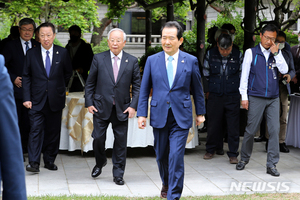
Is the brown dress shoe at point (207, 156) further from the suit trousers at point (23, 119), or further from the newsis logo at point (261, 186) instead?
A: the suit trousers at point (23, 119)

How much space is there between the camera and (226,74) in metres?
6.72

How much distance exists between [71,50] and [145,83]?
4.31m

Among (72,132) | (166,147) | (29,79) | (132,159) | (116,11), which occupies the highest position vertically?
(116,11)

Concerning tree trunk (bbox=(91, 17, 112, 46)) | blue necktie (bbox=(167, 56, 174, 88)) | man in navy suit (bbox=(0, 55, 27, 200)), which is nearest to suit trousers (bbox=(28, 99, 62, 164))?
blue necktie (bbox=(167, 56, 174, 88))

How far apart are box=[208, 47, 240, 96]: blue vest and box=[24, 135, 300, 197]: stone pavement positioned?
1225mm

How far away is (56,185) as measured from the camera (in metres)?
5.43

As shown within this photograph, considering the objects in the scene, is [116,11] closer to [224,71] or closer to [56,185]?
[224,71]

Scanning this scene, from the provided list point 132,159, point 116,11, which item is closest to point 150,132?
point 132,159

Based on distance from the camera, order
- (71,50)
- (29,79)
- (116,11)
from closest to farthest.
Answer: (29,79), (71,50), (116,11)

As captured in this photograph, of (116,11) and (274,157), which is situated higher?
(116,11)

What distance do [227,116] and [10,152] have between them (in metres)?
5.56

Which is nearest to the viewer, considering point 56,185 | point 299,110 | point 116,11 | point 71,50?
point 56,185

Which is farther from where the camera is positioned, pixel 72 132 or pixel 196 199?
pixel 72 132

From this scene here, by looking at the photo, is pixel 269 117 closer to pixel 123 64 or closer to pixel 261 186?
pixel 261 186
